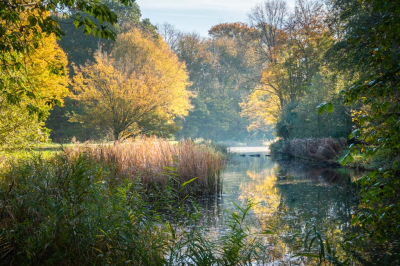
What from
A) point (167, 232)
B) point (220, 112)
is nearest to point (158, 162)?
point (167, 232)

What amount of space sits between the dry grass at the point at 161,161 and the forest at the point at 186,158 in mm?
43

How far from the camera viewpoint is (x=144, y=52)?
2572cm

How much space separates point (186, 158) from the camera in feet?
31.4

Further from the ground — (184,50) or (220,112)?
(184,50)

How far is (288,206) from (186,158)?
121 inches

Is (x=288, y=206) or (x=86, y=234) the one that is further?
(x=288, y=206)

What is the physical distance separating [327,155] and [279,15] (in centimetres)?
1653

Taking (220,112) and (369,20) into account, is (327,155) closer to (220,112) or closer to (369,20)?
(369,20)

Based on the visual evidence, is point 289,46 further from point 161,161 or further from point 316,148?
point 161,161

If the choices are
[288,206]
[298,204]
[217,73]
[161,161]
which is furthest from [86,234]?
[217,73]

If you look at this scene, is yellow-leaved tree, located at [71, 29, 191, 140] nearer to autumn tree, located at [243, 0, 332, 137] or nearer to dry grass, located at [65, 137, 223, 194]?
autumn tree, located at [243, 0, 332, 137]

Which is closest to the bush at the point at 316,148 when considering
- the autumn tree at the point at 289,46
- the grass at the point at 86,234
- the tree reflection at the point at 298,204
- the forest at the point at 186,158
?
the forest at the point at 186,158

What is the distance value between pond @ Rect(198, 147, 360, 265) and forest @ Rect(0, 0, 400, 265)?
4cm

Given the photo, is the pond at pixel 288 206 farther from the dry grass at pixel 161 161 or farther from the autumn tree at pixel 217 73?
the autumn tree at pixel 217 73
